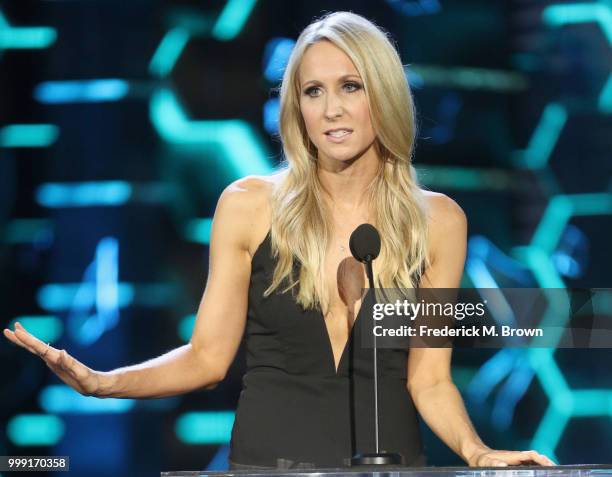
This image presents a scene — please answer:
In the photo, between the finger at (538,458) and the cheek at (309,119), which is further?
the cheek at (309,119)

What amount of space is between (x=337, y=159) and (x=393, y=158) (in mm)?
136

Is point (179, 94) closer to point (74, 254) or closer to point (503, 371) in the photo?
point (74, 254)

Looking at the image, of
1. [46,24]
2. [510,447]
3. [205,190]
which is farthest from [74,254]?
[510,447]

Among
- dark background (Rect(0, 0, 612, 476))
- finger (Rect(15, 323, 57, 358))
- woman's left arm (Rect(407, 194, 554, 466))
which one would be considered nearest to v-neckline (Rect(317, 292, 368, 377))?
woman's left arm (Rect(407, 194, 554, 466))

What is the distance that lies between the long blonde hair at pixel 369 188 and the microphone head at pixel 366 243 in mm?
358

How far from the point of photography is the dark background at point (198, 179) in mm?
3164

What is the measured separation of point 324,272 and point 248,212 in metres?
0.20

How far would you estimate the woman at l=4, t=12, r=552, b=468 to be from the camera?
6.58ft

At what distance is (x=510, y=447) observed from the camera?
3174mm

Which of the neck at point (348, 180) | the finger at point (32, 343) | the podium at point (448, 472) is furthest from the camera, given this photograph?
the neck at point (348, 180)

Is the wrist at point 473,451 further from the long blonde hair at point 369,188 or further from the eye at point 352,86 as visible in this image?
the eye at point 352,86

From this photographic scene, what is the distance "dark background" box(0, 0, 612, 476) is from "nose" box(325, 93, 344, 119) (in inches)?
44.8

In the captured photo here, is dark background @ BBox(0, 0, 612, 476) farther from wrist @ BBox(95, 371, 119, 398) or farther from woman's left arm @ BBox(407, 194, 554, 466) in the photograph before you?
wrist @ BBox(95, 371, 119, 398)

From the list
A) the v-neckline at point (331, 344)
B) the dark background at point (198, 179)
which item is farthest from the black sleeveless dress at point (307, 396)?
the dark background at point (198, 179)
